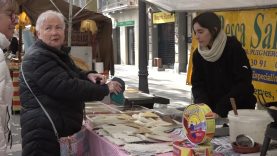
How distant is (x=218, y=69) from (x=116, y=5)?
90.3ft

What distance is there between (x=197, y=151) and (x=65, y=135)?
3.85 ft

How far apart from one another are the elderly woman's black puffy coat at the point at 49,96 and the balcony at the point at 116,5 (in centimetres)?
2437

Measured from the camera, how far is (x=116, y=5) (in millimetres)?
30125

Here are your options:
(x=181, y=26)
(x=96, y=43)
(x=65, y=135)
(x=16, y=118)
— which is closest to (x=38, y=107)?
(x=65, y=135)

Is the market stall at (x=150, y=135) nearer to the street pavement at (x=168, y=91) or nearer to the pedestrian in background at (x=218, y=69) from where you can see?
the pedestrian in background at (x=218, y=69)

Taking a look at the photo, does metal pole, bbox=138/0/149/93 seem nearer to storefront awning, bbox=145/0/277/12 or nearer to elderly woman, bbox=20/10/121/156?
storefront awning, bbox=145/0/277/12

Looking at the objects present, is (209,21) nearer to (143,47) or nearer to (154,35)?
(143,47)

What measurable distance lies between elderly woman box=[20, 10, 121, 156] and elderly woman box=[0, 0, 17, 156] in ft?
1.21

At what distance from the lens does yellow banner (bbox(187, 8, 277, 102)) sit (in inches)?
190

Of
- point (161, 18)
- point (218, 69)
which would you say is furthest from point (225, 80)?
point (161, 18)

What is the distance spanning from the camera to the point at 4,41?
2.20 metres

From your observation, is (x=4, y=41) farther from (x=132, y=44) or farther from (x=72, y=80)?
(x=132, y=44)

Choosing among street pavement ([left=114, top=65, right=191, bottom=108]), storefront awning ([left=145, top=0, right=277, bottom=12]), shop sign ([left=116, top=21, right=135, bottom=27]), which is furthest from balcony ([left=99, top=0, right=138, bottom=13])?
storefront awning ([left=145, top=0, right=277, bottom=12])

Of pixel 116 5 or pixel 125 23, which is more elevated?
pixel 116 5
